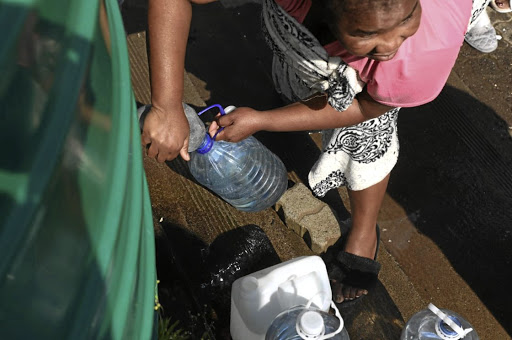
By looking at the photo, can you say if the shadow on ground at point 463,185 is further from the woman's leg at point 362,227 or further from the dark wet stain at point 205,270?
the dark wet stain at point 205,270

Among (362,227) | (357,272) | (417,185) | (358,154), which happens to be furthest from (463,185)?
(358,154)

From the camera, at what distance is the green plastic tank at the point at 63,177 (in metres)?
0.70

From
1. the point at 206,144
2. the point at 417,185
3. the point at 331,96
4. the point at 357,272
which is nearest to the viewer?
the point at 331,96

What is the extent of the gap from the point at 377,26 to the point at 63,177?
3.58ft

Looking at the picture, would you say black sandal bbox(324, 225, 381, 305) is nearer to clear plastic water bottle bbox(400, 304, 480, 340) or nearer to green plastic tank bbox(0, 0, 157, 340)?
clear plastic water bottle bbox(400, 304, 480, 340)

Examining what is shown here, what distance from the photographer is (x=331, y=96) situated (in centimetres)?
219

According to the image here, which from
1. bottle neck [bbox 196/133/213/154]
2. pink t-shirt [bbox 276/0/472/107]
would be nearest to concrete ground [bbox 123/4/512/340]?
bottle neck [bbox 196/133/213/154]

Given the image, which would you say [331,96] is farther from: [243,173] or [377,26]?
[243,173]

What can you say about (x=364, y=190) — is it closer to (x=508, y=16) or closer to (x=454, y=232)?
(x=454, y=232)

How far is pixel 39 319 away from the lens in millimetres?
758

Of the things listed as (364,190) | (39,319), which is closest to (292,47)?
(364,190)

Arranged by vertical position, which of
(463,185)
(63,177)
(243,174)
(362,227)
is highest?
(63,177)

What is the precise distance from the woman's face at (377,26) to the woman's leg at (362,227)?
1.12m

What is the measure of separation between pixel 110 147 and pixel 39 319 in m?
0.30
